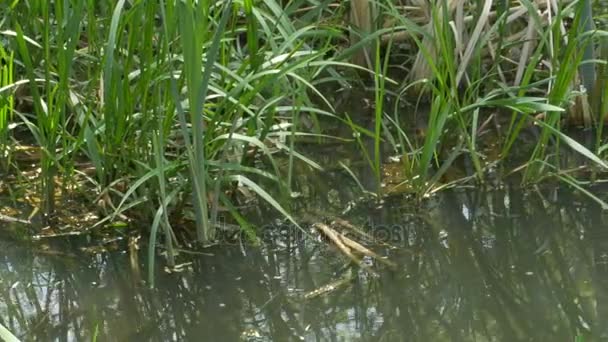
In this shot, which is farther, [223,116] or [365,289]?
[223,116]

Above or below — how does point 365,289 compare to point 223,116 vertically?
below

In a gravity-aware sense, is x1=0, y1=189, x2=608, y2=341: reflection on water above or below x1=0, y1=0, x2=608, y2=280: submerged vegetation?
below

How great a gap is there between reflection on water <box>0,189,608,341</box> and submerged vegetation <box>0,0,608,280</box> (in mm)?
92

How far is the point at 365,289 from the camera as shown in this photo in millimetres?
2006

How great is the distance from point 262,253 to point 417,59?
0.87 metres

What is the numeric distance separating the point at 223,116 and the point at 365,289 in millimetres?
447

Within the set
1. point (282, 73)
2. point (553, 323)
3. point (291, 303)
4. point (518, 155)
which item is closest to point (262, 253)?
point (291, 303)

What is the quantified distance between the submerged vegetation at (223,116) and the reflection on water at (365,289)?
92 millimetres

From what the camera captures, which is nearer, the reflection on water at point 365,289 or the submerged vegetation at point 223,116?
the reflection on water at point 365,289

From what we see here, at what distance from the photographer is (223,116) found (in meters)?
2.21

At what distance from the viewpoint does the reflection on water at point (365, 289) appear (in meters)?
1.90

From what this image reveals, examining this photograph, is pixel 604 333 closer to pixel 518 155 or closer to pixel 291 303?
pixel 291 303

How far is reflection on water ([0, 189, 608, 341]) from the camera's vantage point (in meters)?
1.90

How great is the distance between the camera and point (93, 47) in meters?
2.42
